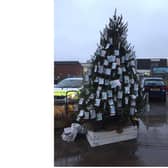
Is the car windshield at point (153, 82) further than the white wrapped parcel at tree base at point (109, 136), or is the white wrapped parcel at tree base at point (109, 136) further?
the car windshield at point (153, 82)

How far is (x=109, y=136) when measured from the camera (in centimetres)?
591

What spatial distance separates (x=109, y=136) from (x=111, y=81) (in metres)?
1.11

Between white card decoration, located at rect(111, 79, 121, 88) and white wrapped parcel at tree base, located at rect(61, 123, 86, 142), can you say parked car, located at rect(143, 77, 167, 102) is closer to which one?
white wrapped parcel at tree base, located at rect(61, 123, 86, 142)

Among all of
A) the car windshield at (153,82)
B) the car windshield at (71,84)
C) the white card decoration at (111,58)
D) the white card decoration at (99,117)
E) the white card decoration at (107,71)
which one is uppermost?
the white card decoration at (111,58)

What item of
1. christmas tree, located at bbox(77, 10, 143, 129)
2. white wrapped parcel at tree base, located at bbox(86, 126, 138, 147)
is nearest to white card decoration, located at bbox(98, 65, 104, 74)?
christmas tree, located at bbox(77, 10, 143, 129)

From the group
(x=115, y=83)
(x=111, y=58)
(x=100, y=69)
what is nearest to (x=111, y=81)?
(x=115, y=83)

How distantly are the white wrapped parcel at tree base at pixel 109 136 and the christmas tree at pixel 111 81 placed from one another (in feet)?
0.86

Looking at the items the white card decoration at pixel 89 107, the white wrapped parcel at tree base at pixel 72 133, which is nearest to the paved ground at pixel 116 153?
the white wrapped parcel at tree base at pixel 72 133

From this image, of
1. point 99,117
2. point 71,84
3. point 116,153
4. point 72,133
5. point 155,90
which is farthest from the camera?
point 155,90

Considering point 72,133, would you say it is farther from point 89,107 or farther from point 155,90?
point 155,90

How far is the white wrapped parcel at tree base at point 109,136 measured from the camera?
571cm

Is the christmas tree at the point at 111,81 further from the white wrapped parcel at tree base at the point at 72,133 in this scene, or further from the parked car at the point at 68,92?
the parked car at the point at 68,92
